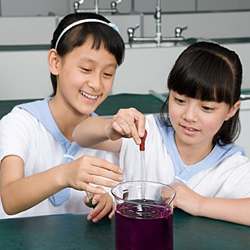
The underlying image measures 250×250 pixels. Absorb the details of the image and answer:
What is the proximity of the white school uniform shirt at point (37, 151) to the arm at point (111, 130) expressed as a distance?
0.16 ft

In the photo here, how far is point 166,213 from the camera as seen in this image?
86cm

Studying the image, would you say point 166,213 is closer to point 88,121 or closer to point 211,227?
point 211,227

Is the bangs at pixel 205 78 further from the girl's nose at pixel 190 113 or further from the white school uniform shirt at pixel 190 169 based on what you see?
the white school uniform shirt at pixel 190 169

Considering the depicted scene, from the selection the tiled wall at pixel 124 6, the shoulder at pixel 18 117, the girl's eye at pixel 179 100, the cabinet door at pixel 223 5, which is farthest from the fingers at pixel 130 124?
the cabinet door at pixel 223 5

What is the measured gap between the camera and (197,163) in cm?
138

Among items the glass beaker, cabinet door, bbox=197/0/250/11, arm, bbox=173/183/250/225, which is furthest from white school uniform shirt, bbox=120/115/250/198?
cabinet door, bbox=197/0/250/11

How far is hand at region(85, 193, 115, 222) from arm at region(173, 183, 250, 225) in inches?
5.4

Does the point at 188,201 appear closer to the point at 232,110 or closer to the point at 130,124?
the point at 130,124

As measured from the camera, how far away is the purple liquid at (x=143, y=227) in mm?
838

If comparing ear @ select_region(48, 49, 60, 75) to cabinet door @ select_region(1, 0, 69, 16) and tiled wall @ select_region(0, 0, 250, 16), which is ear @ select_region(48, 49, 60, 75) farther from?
cabinet door @ select_region(1, 0, 69, 16)

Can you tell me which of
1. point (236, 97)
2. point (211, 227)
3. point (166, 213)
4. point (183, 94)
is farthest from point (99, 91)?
point (166, 213)

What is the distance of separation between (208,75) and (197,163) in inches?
8.7

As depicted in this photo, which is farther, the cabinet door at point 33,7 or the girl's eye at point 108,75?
the cabinet door at point 33,7

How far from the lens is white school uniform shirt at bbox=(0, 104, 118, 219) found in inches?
53.7
